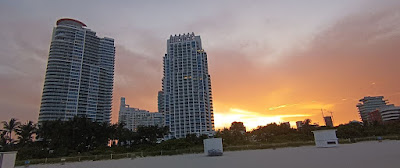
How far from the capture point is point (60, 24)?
417ft

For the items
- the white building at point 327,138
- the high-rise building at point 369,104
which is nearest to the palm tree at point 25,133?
the white building at point 327,138

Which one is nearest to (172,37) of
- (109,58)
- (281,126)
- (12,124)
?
(109,58)

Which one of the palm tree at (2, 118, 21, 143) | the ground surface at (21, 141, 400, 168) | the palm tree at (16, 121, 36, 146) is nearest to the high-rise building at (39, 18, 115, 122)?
the palm tree at (2, 118, 21, 143)

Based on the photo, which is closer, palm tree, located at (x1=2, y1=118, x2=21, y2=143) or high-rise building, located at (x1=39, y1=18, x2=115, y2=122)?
palm tree, located at (x1=2, y1=118, x2=21, y2=143)

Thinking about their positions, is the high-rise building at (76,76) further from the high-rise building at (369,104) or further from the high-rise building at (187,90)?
the high-rise building at (369,104)

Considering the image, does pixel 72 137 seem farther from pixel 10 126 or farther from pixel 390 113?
pixel 390 113

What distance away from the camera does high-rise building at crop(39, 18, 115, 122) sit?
11156cm

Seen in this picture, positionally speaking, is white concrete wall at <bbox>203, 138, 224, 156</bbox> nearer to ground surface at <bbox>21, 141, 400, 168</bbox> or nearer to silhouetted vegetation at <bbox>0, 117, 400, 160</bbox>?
ground surface at <bbox>21, 141, 400, 168</bbox>

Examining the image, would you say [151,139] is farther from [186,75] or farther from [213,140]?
[186,75]

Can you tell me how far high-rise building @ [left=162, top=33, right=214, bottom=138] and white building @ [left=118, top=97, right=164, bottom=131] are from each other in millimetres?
37103

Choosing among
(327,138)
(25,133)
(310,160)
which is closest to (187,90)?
(25,133)

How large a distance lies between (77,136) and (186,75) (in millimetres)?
93681

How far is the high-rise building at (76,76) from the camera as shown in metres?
112

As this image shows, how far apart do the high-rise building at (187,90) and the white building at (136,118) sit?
1461 inches
